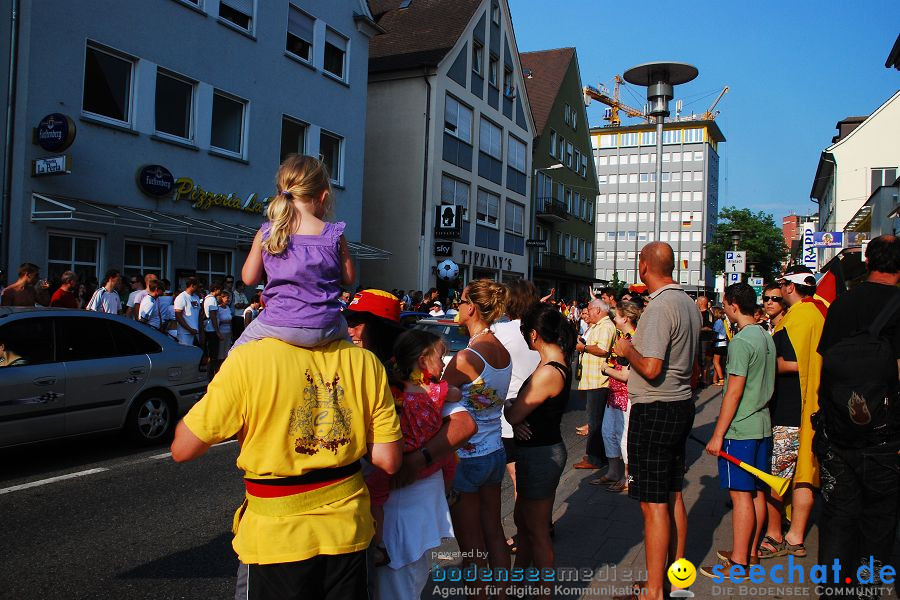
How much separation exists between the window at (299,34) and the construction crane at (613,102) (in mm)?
104711

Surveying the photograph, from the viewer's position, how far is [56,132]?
1290cm

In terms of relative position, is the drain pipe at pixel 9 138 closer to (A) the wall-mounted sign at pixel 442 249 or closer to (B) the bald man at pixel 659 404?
(B) the bald man at pixel 659 404

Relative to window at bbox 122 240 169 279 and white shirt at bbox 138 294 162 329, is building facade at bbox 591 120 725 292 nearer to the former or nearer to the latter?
window at bbox 122 240 169 279

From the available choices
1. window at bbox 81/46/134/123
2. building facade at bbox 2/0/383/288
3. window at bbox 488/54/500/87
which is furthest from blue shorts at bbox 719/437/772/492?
window at bbox 488/54/500/87

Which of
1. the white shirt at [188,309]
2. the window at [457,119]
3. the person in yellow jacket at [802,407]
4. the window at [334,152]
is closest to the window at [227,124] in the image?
the window at [334,152]

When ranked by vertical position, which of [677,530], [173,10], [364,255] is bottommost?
[677,530]

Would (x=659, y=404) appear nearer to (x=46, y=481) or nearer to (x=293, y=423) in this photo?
(x=293, y=423)

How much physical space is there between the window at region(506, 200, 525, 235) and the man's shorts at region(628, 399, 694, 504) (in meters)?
31.8

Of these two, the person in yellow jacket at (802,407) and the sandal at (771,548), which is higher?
the person in yellow jacket at (802,407)

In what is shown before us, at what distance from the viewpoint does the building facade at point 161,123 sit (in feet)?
43.4

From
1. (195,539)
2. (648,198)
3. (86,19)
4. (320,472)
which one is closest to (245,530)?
(320,472)

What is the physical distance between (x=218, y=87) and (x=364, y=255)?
6.48 m

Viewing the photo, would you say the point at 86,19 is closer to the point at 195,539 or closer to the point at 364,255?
the point at 364,255

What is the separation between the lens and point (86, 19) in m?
14.1
